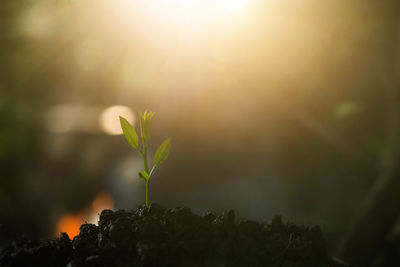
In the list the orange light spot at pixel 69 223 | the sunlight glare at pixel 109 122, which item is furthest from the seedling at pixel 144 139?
the sunlight glare at pixel 109 122

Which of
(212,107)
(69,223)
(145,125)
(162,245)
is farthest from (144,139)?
(69,223)

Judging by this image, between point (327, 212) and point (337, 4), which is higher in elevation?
point (337, 4)

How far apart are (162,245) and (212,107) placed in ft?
17.1

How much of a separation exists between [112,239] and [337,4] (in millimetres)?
2471

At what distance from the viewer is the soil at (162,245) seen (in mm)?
1056

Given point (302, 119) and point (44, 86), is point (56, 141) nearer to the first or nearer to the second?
point (44, 86)

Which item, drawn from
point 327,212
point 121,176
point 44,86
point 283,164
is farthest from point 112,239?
point 121,176

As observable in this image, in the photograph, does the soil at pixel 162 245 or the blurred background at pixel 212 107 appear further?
the blurred background at pixel 212 107

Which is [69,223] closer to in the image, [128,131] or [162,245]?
[128,131]

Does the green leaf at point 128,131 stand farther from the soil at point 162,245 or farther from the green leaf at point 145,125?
the soil at point 162,245

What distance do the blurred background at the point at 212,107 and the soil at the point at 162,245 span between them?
0.61 ft

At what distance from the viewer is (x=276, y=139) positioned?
5824 millimetres

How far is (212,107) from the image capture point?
6.20 meters

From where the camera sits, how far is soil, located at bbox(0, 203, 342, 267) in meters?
1.06
